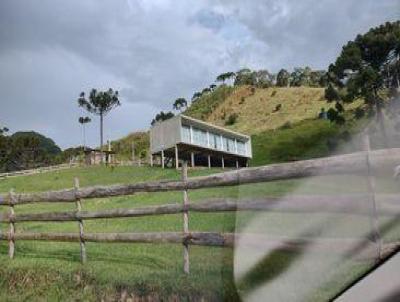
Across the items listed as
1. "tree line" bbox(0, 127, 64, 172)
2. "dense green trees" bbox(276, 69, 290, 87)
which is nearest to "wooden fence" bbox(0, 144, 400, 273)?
"dense green trees" bbox(276, 69, 290, 87)

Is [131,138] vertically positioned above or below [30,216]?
above

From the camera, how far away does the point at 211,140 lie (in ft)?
185

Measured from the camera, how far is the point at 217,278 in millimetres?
7402

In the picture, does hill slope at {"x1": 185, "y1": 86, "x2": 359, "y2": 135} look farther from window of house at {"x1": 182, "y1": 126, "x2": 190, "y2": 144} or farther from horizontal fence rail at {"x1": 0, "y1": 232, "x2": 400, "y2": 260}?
horizontal fence rail at {"x1": 0, "y1": 232, "x2": 400, "y2": 260}

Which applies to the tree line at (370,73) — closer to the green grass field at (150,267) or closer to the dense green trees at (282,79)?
the green grass field at (150,267)

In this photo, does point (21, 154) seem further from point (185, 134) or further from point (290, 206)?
point (290, 206)

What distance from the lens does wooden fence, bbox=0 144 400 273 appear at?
5449 mm

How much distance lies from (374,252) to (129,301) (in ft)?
16.6

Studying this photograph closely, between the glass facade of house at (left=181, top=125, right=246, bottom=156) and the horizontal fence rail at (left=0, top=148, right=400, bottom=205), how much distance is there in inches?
1574

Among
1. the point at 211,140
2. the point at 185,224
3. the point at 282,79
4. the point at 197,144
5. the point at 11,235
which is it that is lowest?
the point at 11,235

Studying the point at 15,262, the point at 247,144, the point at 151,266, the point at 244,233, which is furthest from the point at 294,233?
the point at 247,144

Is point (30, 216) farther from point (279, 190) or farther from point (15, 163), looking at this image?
point (15, 163)

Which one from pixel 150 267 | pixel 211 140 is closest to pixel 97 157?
pixel 211 140

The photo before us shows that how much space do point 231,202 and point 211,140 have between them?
4755 cm
